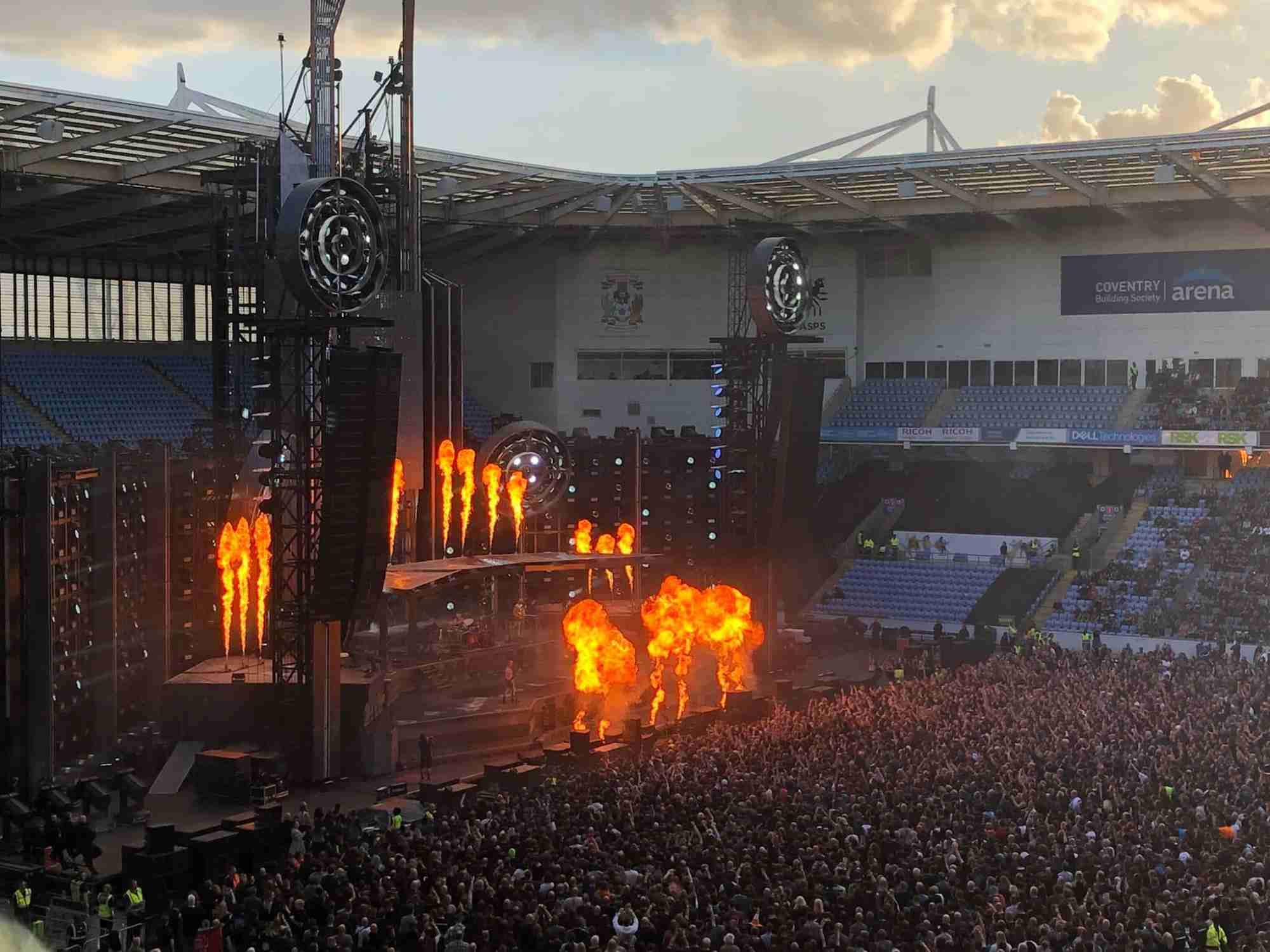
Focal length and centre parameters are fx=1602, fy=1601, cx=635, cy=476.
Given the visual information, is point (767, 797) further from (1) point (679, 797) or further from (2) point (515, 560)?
(2) point (515, 560)

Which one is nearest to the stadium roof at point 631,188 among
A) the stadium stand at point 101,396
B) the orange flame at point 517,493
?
the stadium stand at point 101,396

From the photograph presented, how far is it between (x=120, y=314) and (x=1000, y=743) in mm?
35719

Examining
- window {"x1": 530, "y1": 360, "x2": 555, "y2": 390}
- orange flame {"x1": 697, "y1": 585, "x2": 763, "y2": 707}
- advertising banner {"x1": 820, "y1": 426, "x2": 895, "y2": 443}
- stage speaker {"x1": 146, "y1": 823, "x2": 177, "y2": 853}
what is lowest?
stage speaker {"x1": 146, "y1": 823, "x2": 177, "y2": 853}

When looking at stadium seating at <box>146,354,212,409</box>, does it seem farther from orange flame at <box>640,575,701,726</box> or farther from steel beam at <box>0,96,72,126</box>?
orange flame at <box>640,575,701,726</box>

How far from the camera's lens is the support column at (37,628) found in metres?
27.5

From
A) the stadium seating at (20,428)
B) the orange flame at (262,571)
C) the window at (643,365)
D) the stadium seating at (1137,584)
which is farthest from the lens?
the window at (643,365)

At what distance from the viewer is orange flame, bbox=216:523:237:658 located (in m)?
33.6

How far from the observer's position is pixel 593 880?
17.6 metres

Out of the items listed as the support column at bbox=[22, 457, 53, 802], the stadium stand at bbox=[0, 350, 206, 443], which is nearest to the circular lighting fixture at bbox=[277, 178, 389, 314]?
the support column at bbox=[22, 457, 53, 802]

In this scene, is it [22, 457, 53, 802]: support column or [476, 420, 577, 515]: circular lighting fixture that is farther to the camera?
[476, 420, 577, 515]: circular lighting fixture

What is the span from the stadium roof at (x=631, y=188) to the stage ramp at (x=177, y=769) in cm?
1407

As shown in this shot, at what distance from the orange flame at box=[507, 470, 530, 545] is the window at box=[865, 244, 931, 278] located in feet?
62.4

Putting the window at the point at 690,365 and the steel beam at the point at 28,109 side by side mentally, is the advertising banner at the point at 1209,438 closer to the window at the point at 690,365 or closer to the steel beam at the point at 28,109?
the window at the point at 690,365

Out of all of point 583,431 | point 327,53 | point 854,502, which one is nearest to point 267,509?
point 327,53
